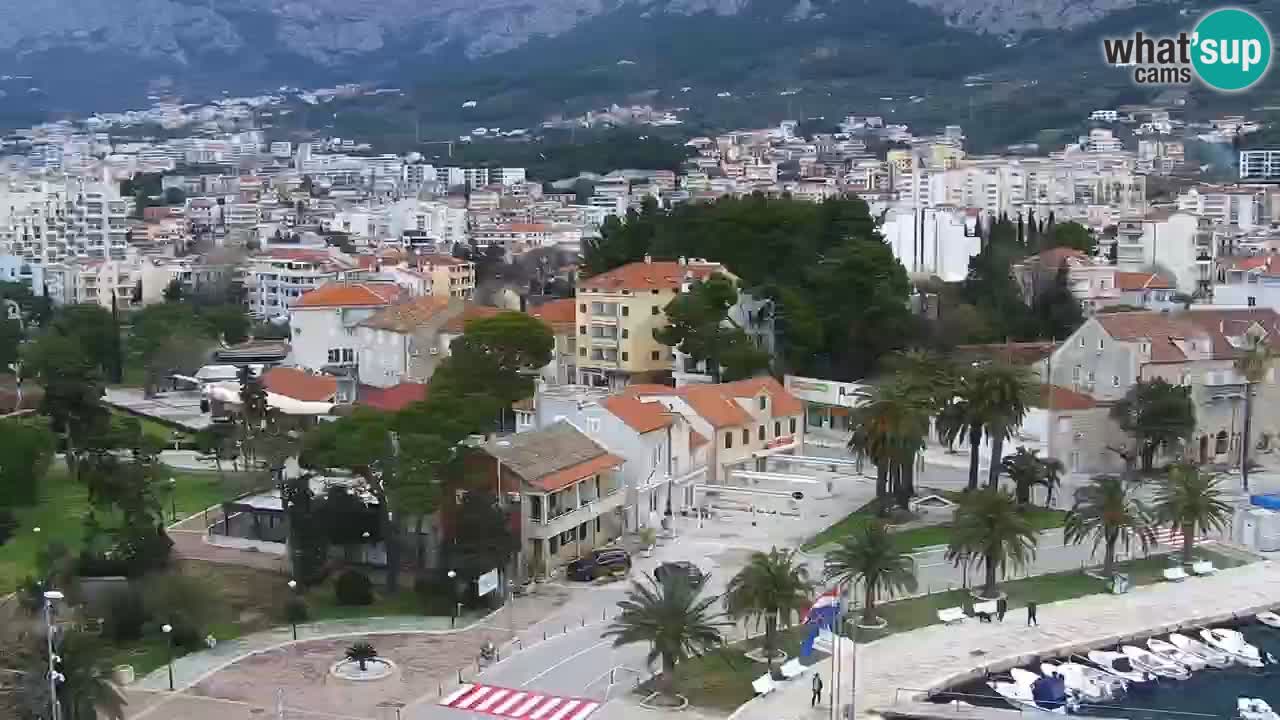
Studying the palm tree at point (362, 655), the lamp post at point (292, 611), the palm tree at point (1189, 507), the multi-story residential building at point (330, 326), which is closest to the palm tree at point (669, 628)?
the palm tree at point (362, 655)

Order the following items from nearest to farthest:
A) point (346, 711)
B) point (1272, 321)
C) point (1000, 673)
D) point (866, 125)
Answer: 1. point (346, 711)
2. point (1000, 673)
3. point (1272, 321)
4. point (866, 125)

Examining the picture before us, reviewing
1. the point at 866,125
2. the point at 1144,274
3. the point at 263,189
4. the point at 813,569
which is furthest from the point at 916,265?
the point at 866,125

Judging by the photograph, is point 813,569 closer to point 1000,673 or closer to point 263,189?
point 1000,673

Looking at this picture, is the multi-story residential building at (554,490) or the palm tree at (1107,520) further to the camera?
the multi-story residential building at (554,490)

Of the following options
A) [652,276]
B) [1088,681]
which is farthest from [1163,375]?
[1088,681]

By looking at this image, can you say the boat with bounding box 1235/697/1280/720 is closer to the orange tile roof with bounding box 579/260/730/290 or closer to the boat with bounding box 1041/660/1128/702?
the boat with bounding box 1041/660/1128/702

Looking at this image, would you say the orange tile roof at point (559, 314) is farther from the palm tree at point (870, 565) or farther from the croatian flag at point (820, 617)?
the croatian flag at point (820, 617)
